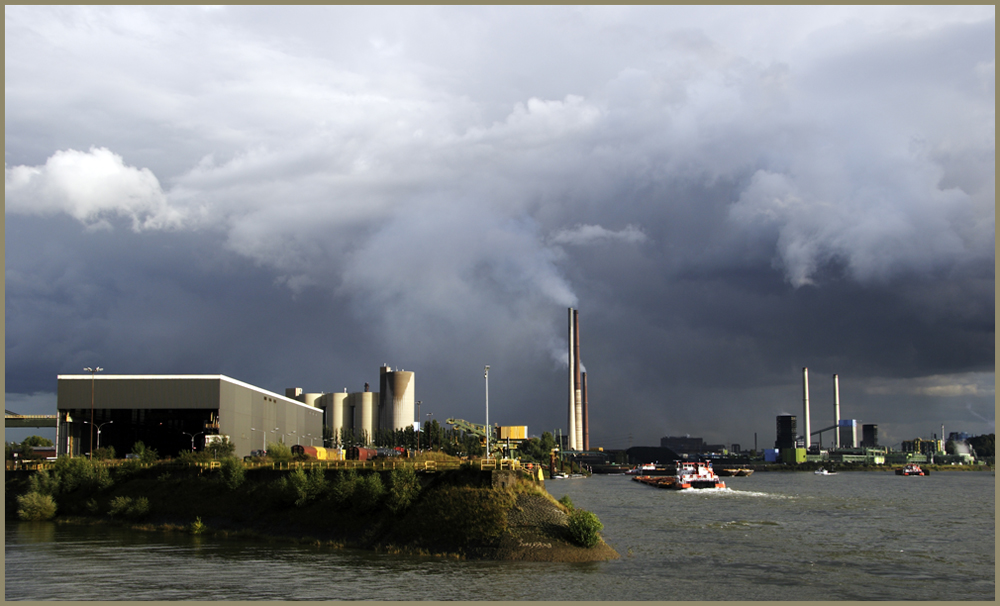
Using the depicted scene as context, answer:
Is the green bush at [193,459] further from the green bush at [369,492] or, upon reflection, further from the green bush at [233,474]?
the green bush at [369,492]

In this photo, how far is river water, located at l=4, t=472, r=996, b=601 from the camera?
47250mm

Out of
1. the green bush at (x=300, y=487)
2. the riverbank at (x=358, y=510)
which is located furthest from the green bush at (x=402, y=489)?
the green bush at (x=300, y=487)

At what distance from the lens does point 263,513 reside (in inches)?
2921

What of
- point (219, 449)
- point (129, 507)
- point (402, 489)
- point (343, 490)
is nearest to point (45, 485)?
point (129, 507)

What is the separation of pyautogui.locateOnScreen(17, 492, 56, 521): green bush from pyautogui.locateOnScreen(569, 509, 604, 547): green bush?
61.1m

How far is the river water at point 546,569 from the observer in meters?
47.2

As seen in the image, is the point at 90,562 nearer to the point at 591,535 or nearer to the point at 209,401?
the point at 591,535

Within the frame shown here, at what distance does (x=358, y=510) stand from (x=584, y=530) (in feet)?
66.0

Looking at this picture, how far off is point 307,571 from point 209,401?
85.1 m

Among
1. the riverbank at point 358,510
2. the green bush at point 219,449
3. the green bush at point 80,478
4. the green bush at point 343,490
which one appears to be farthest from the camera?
the green bush at point 219,449

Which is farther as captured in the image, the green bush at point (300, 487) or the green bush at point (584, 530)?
the green bush at point (300, 487)

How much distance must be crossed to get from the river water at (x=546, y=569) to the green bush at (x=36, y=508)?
2387 millimetres

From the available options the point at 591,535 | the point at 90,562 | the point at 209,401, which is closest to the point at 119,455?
the point at 209,401

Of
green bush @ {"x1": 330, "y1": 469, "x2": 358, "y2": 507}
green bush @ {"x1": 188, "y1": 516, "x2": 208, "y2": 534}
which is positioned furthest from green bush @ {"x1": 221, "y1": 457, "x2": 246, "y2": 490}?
green bush @ {"x1": 330, "y1": 469, "x2": 358, "y2": 507}
